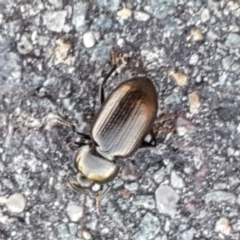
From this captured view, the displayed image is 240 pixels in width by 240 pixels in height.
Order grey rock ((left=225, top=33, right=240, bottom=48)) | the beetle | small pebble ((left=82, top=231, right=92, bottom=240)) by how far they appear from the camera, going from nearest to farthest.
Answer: the beetle
grey rock ((left=225, top=33, right=240, bottom=48))
small pebble ((left=82, top=231, right=92, bottom=240))

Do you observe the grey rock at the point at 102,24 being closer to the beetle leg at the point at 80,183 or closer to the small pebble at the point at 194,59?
the small pebble at the point at 194,59

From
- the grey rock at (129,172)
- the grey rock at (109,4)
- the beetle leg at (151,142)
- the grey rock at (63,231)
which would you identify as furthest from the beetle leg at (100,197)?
the grey rock at (109,4)

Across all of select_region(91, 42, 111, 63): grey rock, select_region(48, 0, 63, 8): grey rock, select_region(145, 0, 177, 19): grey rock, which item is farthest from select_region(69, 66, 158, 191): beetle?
select_region(48, 0, 63, 8): grey rock

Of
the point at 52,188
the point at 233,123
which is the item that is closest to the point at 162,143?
the point at 233,123

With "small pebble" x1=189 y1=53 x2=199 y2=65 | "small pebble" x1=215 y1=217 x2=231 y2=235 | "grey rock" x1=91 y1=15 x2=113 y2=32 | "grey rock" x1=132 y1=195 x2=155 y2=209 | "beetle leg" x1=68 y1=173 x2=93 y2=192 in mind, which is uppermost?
"small pebble" x1=189 y1=53 x2=199 y2=65

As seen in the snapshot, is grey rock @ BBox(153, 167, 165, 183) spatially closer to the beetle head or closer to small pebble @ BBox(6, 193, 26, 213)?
the beetle head

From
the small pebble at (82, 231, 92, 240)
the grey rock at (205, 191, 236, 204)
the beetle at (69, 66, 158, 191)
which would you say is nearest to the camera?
the beetle at (69, 66, 158, 191)

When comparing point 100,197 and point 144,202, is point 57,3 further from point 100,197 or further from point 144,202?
point 144,202

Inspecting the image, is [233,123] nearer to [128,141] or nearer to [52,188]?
[128,141]
